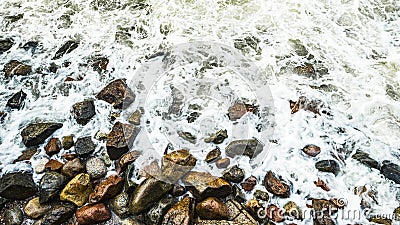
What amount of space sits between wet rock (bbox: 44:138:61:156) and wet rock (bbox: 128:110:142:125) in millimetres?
924

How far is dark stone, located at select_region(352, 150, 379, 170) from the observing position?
166 inches

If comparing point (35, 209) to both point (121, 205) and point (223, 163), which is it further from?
point (223, 163)

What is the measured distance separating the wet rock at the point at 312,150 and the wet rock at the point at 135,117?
2153 mm

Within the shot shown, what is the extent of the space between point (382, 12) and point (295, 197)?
13.9 feet

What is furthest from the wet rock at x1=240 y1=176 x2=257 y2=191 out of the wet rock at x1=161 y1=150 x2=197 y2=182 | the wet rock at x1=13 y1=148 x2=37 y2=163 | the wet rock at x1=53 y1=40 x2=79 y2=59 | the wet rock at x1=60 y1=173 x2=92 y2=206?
the wet rock at x1=53 y1=40 x2=79 y2=59

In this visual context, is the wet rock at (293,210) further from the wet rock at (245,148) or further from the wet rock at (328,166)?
the wet rock at (245,148)

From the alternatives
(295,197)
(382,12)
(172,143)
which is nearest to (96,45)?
(172,143)

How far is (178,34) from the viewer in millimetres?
6219

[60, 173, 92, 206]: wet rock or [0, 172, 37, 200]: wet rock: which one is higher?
[60, 173, 92, 206]: wet rock

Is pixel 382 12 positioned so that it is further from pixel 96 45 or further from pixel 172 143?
pixel 96 45

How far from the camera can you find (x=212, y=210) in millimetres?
3768

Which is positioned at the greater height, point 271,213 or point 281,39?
point 281,39

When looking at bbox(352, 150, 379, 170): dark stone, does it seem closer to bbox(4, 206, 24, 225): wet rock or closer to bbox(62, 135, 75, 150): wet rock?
bbox(62, 135, 75, 150): wet rock

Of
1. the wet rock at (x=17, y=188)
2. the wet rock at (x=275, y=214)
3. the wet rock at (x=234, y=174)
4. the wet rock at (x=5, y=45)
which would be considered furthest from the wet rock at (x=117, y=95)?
the wet rock at (x=275, y=214)
